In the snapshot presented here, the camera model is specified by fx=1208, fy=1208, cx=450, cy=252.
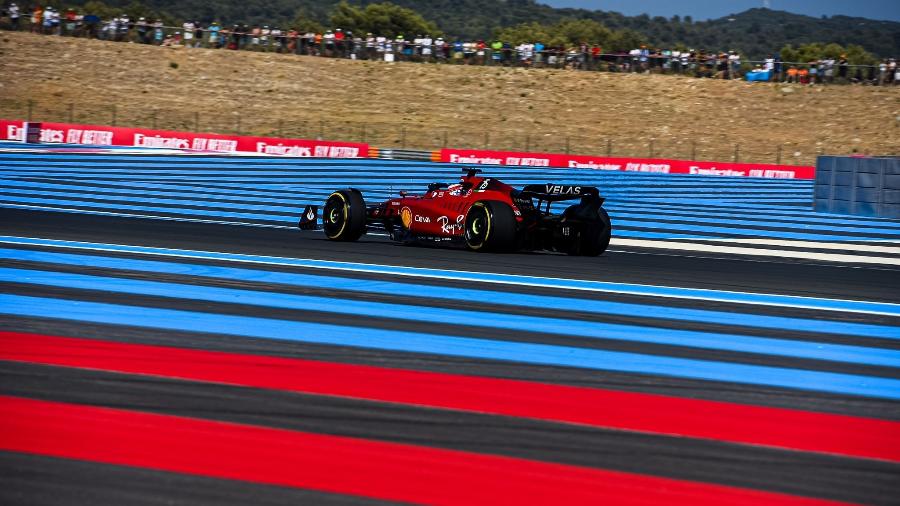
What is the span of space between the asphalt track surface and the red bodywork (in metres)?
1.62

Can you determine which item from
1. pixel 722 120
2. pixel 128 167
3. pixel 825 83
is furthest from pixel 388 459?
pixel 825 83

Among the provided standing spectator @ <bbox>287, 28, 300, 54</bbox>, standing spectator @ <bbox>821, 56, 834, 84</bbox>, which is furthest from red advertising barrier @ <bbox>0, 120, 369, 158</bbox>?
standing spectator @ <bbox>821, 56, 834, 84</bbox>

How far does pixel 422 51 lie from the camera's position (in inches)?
2527

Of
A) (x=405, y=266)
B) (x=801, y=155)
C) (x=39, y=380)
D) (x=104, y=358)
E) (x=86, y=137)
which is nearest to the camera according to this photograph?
(x=39, y=380)

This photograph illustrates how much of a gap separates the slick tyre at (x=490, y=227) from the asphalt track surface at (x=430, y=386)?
51.8 inches

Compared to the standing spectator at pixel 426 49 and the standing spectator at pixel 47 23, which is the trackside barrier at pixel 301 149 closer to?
the standing spectator at pixel 47 23

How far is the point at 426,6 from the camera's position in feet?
608

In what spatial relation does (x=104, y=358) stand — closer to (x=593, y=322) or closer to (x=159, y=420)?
(x=159, y=420)

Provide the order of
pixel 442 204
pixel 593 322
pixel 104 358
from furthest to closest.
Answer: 1. pixel 442 204
2. pixel 593 322
3. pixel 104 358

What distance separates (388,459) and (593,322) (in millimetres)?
4176

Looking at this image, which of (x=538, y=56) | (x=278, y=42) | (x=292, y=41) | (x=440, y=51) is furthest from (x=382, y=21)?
(x=538, y=56)

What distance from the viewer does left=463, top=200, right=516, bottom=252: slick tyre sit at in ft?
42.6

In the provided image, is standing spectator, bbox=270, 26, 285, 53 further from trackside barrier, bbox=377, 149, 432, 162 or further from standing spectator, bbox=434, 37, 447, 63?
trackside barrier, bbox=377, 149, 432, 162

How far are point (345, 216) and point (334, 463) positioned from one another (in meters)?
9.42
